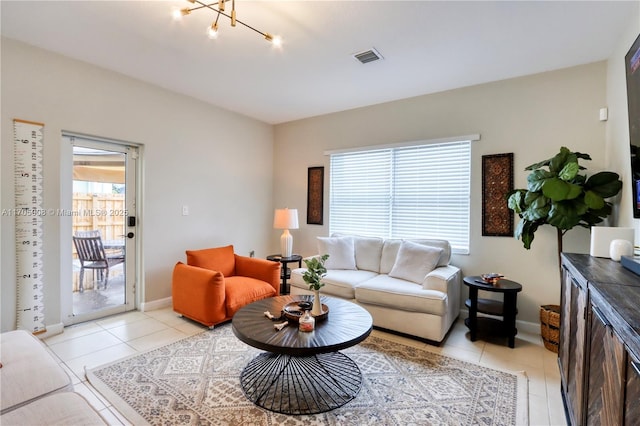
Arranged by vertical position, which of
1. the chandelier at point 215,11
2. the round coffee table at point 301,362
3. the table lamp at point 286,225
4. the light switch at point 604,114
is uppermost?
the chandelier at point 215,11

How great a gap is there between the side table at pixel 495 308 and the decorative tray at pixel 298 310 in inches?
62.3

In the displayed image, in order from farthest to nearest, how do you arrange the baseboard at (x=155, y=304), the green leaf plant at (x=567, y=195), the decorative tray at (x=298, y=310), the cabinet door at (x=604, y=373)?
the baseboard at (x=155, y=304), the green leaf plant at (x=567, y=195), the decorative tray at (x=298, y=310), the cabinet door at (x=604, y=373)

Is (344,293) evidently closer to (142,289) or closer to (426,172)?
(426,172)

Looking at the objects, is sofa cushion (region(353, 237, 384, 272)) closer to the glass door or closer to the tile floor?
the tile floor

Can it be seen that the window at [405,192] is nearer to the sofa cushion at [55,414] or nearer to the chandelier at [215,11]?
the chandelier at [215,11]

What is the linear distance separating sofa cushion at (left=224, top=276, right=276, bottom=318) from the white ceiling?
2.30 meters

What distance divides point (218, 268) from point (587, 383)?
3382 mm

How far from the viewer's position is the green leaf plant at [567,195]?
98.4 inches

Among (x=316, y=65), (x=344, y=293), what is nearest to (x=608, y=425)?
(x=344, y=293)

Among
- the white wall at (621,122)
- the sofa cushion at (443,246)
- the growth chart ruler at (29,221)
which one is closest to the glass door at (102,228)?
the growth chart ruler at (29,221)

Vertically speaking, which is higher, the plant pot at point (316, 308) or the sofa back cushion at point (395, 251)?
the sofa back cushion at point (395, 251)

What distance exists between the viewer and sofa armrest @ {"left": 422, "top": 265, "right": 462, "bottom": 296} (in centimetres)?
296

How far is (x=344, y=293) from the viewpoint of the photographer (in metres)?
3.40

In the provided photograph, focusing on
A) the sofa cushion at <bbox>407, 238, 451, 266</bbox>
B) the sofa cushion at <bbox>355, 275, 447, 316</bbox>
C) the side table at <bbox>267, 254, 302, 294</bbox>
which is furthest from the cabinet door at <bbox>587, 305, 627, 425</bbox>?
the side table at <bbox>267, 254, 302, 294</bbox>
